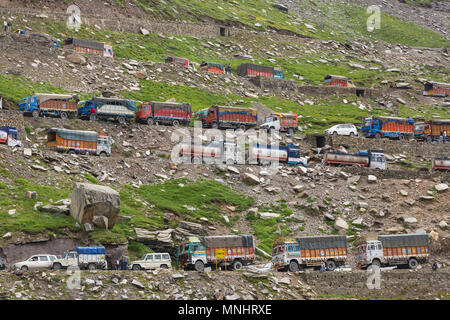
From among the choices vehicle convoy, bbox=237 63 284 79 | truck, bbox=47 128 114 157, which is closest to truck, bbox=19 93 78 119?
truck, bbox=47 128 114 157

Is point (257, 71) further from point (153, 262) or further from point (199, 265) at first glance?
point (153, 262)

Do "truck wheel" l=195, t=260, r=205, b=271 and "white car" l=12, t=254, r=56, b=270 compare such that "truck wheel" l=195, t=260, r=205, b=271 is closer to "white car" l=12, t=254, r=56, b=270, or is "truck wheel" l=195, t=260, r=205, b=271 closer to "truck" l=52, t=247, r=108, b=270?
"truck" l=52, t=247, r=108, b=270

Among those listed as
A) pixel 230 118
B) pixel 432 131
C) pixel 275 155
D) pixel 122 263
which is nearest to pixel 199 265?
pixel 122 263

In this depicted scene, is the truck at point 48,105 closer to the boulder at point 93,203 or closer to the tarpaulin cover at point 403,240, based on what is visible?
the boulder at point 93,203

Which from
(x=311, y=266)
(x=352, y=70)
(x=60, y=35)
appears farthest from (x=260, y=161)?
(x=352, y=70)

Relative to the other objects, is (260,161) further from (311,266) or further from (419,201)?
(311,266)

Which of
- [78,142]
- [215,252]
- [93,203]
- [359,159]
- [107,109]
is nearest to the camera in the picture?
[215,252]

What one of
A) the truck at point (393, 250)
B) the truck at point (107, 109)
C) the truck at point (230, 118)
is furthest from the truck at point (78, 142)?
the truck at point (393, 250)
